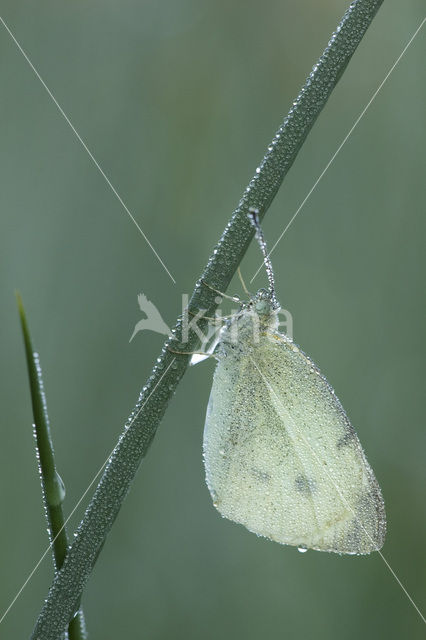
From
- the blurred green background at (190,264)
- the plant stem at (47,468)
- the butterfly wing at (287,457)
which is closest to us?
the plant stem at (47,468)

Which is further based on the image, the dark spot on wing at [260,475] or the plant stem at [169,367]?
the dark spot on wing at [260,475]

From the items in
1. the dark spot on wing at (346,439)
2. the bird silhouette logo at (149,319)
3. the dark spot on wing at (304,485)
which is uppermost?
the bird silhouette logo at (149,319)

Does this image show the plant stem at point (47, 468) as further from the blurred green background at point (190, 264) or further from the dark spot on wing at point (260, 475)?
the blurred green background at point (190, 264)

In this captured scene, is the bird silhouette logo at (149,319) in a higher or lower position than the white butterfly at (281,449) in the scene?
higher

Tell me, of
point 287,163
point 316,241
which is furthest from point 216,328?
point 287,163

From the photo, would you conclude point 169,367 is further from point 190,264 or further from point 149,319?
point 190,264

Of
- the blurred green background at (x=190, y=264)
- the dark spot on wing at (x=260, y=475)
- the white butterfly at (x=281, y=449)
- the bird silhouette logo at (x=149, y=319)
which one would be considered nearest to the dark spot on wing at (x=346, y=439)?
the white butterfly at (x=281, y=449)

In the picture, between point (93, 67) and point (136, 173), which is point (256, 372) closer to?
point (136, 173)

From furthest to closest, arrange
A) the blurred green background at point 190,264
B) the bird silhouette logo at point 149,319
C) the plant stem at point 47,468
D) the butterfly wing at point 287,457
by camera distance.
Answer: the blurred green background at point 190,264 → the bird silhouette logo at point 149,319 → the butterfly wing at point 287,457 → the plant stem at point 47,468
